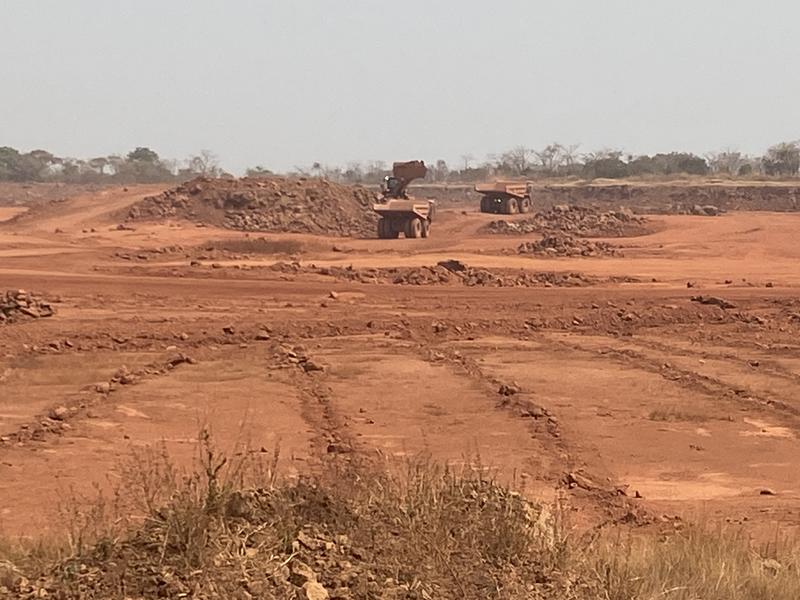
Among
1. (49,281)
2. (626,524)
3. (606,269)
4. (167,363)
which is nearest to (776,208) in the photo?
(606,269)

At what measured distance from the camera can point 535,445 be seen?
1080cm

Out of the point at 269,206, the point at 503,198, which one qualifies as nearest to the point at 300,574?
the point at 269,206

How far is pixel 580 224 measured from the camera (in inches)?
1634

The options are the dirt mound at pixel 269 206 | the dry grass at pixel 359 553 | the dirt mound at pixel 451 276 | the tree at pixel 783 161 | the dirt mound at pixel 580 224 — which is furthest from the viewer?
the tree at pixel 783 161

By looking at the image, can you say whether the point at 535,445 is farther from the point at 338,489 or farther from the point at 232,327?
the point at 232,327

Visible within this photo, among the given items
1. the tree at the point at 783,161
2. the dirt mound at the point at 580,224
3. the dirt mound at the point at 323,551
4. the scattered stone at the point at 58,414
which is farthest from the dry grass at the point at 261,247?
the tree at the point at 783,161

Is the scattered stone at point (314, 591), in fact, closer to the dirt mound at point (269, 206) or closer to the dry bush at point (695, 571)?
the dry bush at point (695, 571)

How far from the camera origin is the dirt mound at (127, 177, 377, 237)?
4294cm

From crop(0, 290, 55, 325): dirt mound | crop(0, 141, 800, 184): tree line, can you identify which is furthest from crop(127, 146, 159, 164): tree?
crop(0, 290, 55, 325): dirt mound

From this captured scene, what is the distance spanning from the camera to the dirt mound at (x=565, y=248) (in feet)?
104

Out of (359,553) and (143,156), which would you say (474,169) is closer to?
(143,156)

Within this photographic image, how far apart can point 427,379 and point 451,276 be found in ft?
34.6

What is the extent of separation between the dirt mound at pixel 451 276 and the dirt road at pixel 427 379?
0.43 m

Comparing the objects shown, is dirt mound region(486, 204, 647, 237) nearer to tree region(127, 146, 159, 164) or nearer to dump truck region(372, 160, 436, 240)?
dump truck region(372, 160, 436, 240)
